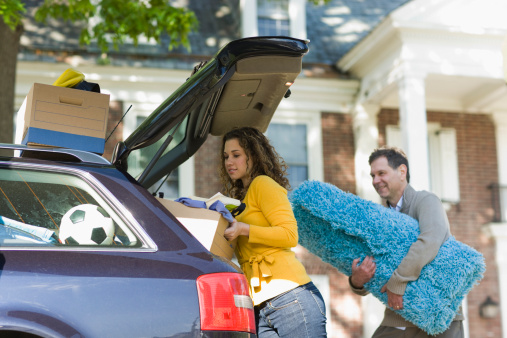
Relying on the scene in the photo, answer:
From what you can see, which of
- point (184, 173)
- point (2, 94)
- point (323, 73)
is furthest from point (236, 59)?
point (323, 73)

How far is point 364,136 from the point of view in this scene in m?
12.1

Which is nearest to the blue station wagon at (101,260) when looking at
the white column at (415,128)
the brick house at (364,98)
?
the white column at (415,128)

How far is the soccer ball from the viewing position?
260 cm

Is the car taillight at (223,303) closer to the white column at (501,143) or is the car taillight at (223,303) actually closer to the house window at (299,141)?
the house window at (299,141)

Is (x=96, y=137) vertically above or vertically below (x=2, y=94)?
below

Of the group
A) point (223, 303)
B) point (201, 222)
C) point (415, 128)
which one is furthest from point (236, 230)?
point (415, 128)

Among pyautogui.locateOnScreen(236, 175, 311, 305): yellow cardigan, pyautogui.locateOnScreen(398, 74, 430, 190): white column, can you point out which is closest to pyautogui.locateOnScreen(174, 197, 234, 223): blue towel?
pyautogui.locateOnScreen(236, 175, 311, 305): yellow cardigan

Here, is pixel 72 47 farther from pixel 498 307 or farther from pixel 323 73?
pixel 498 307

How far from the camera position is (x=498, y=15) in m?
12.2

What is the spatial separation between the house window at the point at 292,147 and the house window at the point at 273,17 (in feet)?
6.38

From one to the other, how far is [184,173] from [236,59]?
8.53 metres

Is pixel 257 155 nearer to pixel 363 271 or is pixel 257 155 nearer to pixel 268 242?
pixel 268 242

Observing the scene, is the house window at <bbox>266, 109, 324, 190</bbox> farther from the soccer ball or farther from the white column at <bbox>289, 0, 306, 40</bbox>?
the soccer ball

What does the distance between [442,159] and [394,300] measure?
9.29 meters
